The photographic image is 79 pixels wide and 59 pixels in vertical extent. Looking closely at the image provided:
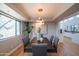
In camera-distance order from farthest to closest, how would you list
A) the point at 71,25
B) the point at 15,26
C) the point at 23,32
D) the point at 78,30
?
the point at 23,32
the point at 15,26
the point at 71,25
the point at 78,30

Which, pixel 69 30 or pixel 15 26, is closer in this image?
pixel 69 30

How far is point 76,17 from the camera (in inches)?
128

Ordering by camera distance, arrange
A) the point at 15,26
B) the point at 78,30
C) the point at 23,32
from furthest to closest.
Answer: the point at 23,32, the point at 15,26, the point at 78,30

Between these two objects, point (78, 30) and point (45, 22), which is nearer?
point (78, 30)

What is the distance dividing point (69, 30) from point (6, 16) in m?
2.18

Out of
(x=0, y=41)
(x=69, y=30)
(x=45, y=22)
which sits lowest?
(x=0, y=41)

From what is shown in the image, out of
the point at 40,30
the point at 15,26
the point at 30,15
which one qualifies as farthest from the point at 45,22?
the point at 15,26

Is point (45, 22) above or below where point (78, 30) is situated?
above

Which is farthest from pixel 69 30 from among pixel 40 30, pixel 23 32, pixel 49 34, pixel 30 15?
pixel 23 32

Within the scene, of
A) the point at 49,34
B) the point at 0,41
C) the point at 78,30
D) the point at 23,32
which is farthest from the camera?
the point at 23,32

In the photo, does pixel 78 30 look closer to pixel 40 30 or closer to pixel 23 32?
pixel 40 30

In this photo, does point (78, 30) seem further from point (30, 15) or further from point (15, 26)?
point (15, 26)

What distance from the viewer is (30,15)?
10.8ft

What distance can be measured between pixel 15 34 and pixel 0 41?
1.57 meters
